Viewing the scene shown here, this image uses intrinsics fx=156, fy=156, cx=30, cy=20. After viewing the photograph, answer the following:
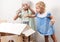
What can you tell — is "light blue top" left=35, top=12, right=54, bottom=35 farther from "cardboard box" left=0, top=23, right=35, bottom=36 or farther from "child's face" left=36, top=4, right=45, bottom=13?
"cardboard box" left=0, top=23, right=35, bottom=36

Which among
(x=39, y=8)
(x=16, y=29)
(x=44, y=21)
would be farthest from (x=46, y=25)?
(x=16, y=29)

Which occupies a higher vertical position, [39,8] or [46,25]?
[39,8]

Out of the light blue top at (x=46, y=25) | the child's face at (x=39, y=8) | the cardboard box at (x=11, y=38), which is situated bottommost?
the cardboard box at (x=11, y=38)

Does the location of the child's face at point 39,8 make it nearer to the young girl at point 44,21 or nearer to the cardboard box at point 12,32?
the young girl at point 44,21

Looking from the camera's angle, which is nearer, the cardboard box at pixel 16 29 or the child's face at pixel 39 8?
the cardboard box at pixel 16 29

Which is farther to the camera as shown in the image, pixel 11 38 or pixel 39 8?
pixel 39 8

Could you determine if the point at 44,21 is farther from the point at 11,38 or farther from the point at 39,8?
the point at 11,38

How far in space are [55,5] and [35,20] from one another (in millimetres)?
226

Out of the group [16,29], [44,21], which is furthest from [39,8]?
[16,29]

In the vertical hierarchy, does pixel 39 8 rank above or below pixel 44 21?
above

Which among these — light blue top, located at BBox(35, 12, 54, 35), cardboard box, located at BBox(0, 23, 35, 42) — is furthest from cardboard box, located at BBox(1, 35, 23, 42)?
light blue top, located at BBox(35, 12, 54, 35)

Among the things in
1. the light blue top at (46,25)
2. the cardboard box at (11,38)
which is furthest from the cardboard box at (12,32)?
the light blue top at (46,25)

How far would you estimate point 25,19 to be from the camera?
1.39m

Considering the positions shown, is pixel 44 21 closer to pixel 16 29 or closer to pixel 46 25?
pixel 46 25
